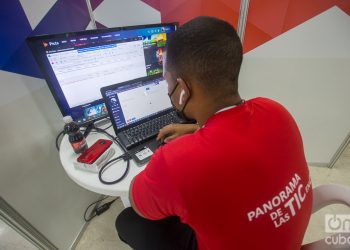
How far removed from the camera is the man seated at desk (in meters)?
0.46

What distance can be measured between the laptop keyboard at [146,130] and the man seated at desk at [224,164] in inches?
15.2

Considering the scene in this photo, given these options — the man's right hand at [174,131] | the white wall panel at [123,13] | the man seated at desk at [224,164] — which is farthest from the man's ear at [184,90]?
the white wall panel at [123,13]

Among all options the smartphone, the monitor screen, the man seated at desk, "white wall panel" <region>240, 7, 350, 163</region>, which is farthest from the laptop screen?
"white wall panel" <region>240, 7, 350, 163</region>

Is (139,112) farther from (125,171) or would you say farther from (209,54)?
(209,54)

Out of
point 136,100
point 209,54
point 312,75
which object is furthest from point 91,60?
point 312,75

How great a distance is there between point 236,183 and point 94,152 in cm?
65

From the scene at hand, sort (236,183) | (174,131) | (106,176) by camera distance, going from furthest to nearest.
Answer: (174,131) → (106,176) → (236,183)

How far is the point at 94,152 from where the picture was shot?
2.89 ft

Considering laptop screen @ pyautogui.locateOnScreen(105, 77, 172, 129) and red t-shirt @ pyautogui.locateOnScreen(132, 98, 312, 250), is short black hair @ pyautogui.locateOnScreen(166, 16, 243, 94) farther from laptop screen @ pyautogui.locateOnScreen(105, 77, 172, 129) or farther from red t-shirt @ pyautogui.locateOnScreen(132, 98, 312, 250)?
laptop screen @ pyautogui.locateOnScreen(105, 77, 172, 129)

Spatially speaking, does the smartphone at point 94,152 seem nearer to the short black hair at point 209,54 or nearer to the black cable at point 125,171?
the black cable at point 125,171

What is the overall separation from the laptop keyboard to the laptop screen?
4 centimetres

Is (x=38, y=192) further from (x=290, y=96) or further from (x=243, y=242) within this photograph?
(x=290, y=96)

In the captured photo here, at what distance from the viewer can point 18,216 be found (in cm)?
97

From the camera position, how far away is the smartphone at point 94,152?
84cm
